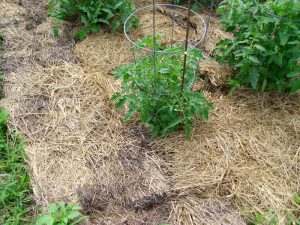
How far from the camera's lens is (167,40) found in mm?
3150

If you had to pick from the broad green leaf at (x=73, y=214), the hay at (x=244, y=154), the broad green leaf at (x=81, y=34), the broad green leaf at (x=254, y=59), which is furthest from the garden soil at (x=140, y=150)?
the broad green leaf at (x=254, y=59)

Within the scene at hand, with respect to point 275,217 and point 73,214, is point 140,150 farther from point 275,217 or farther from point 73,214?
point 275,217

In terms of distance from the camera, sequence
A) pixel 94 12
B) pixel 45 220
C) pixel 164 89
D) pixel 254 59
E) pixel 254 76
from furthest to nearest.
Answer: pixel 94 12 → pixel 254 76 → pixel 254 59 → pixel 164 89 → pixel 45 220

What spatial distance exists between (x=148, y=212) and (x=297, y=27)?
159 cm

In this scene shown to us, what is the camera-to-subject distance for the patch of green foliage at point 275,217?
6.71 ft

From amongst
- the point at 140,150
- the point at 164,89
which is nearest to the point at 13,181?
the point at 140,150

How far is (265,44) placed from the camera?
2414mm

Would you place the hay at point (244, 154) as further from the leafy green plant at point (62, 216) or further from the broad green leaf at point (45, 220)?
the broad green leaf at point (45, 220)

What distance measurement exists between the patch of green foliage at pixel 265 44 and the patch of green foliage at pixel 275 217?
86cm

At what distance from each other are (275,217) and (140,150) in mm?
979

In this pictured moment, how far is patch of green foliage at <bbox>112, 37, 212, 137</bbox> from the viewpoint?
7.31 ft

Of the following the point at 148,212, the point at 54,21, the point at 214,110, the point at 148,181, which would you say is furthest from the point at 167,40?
the point at 148,212

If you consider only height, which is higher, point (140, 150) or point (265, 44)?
Answer: point (265, 44)

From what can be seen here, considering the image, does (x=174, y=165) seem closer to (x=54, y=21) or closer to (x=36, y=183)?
(x=36, y=183)
